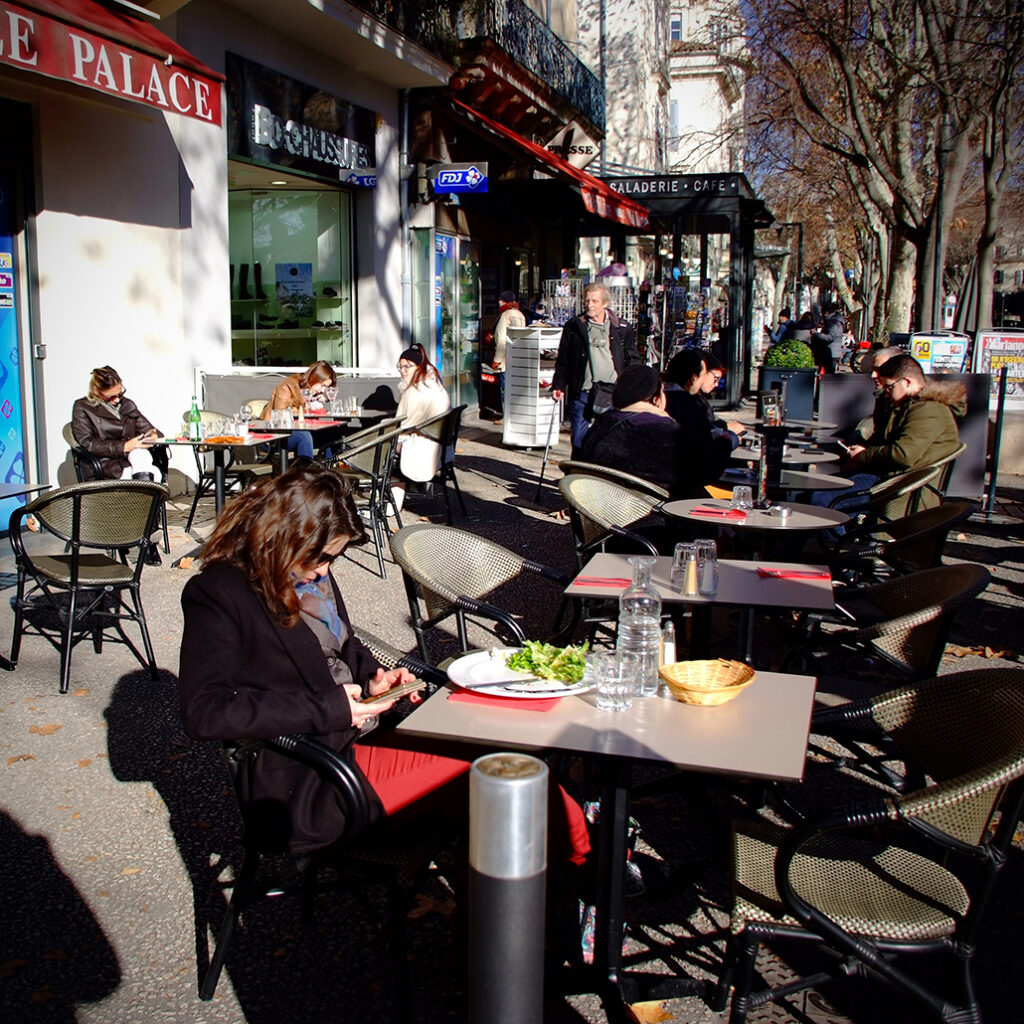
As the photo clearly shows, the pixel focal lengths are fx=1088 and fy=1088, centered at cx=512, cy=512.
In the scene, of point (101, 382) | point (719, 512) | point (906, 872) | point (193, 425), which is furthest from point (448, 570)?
point (101, 382)

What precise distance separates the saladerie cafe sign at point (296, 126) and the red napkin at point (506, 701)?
1005 cm

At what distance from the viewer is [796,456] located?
25.6 feet

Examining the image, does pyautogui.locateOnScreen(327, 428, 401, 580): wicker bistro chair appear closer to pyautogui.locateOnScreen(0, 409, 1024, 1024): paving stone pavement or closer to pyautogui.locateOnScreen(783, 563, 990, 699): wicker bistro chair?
pyautogui.locateOnScreen(0, 409, 1024, 1024): paving stone pavement

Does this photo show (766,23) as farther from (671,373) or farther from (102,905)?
(102,905)

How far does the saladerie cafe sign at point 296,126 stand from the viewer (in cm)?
1169

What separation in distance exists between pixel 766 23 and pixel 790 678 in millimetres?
17134

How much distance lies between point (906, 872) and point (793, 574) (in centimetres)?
167

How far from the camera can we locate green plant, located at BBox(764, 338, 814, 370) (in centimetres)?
1563

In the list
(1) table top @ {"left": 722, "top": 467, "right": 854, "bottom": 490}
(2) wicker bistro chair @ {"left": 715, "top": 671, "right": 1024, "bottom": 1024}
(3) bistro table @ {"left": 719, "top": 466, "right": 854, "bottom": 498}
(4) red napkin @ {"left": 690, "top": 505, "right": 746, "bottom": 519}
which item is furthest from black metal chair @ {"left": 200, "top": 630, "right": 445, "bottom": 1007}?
(1) table top @ {"left": 722, "top": 467, "right": 854, "bottom": 490}

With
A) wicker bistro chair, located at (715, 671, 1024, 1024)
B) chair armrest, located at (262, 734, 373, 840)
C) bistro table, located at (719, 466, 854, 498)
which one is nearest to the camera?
wicker bistro chair, located at (715, 671, 1024, 1024)

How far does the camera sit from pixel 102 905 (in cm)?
350

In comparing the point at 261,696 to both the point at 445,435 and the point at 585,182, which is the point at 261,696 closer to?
the point at 445,435

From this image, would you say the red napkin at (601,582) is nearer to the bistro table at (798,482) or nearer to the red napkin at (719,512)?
the red napkin at (719,512)

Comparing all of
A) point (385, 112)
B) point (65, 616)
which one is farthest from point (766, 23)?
point (65, 616)
